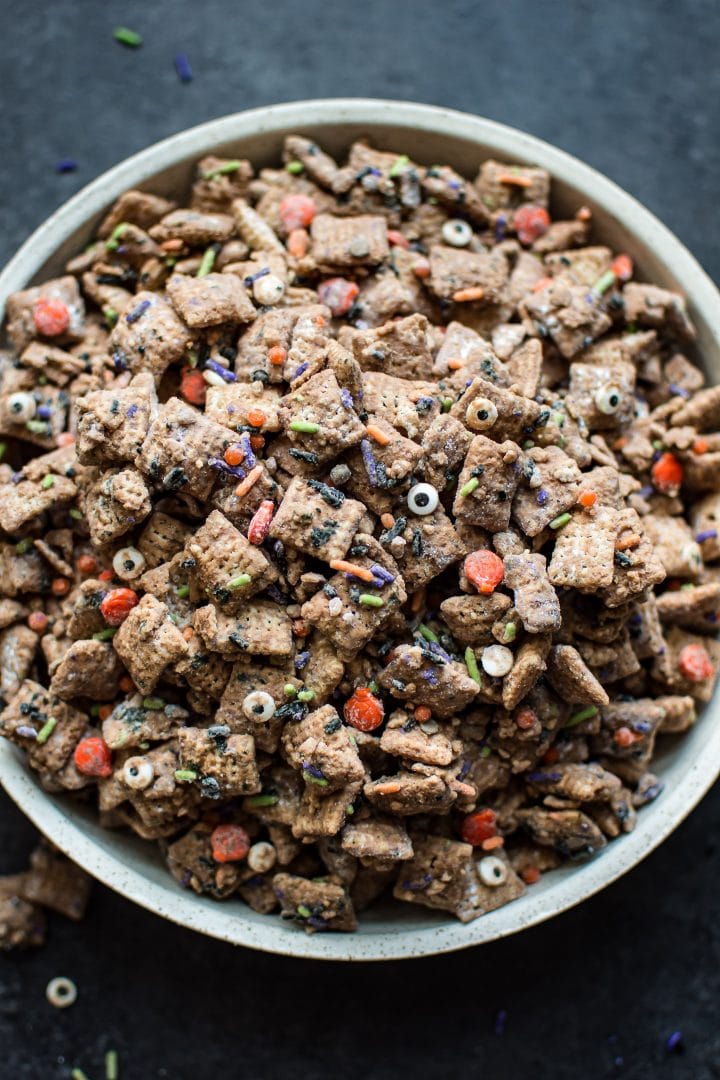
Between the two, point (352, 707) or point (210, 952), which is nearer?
point (352, 707)

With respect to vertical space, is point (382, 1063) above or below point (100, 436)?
below

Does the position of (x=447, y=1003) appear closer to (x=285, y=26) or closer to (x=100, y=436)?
(x=100, y=436)

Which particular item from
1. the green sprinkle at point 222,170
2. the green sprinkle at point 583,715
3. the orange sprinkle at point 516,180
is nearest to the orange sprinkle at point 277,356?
the green sprinkle at point 222,170

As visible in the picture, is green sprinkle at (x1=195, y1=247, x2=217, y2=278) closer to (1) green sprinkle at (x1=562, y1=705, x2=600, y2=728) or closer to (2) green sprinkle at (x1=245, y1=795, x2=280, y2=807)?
(2) green sprinkle at (x1=245, y1=795, x2=280, y2=807)

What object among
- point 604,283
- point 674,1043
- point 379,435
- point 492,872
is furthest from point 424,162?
point 674,1043

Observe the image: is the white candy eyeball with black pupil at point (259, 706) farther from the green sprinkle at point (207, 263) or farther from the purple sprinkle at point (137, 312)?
the green sprinkle at point (207, 263)

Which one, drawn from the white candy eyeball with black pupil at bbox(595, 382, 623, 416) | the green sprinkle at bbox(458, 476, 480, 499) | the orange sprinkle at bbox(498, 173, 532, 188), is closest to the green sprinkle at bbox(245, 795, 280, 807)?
the green sprinkle at bbox(458, 476, 480, 499)

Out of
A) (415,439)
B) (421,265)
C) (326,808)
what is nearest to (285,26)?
(421,265)
